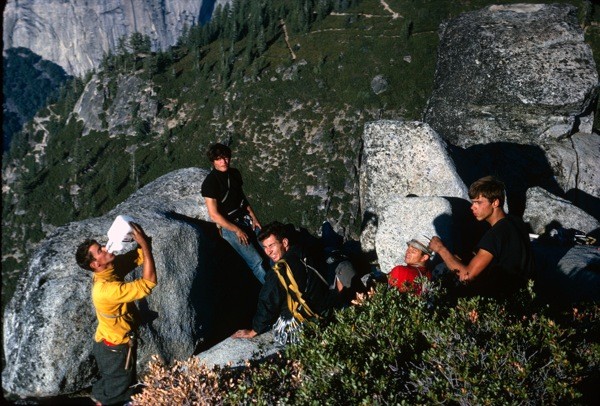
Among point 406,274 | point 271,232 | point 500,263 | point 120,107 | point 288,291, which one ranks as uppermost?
point 271,232

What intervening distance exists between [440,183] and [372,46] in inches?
5687

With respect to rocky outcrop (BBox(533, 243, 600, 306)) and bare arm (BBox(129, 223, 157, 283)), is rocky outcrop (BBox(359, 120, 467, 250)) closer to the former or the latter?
rocky outcrop (BBox(533, 243, 600, 306))

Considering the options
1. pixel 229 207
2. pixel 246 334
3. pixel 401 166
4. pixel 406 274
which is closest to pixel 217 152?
pixel 229 207

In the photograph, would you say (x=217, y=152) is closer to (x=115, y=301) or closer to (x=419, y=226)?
(x=115, y=301)

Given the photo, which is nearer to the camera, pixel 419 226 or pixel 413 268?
pixel 413 268

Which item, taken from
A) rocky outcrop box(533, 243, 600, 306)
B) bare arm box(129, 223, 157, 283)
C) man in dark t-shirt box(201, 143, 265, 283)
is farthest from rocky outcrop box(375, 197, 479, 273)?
bare arm box(129, 223, 157, 283)

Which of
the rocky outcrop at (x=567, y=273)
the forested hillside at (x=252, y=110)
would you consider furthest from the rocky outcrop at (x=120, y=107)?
the rocky outcrop at (x=567, y=273)

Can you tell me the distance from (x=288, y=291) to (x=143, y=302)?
2.42m

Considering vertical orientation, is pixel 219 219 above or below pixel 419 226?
above

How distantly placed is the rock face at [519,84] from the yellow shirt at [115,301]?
12403 millimetres

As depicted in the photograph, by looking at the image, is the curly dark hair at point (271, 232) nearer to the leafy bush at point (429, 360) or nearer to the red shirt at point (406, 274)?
the red shirt at point (406, 274)

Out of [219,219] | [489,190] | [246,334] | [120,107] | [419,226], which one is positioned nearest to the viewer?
[489,190]

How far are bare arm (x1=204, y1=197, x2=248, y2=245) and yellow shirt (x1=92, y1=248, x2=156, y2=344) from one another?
2196 millimetres

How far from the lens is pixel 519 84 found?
15484 millimetres
